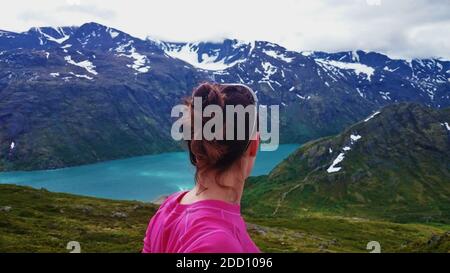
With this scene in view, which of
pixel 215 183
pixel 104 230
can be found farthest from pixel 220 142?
pixel 104 230

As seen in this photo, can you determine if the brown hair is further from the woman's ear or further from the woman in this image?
the woman's ear

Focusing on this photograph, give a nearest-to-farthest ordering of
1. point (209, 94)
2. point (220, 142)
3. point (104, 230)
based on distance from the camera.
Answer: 1. point (220, 142)
2. point (209, 94)
3. point (104, 230)

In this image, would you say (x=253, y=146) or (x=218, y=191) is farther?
(x=253, y=146)

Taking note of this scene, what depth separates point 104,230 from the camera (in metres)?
66.7

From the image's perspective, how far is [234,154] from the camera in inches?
164

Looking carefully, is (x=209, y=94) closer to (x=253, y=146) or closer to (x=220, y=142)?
(x=220, y=142)

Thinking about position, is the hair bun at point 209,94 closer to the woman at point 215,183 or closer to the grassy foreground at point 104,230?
the woman at point 215,183

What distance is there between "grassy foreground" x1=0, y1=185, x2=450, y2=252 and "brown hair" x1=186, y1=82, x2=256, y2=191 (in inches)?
1818

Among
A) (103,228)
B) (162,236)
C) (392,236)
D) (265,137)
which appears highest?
(265,137)

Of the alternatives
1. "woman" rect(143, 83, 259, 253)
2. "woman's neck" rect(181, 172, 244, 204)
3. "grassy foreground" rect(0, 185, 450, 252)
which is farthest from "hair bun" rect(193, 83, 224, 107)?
"grassy foreground" rect(0, 185, 450, 252)

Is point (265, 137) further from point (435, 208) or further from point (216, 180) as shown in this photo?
point (435, 208)

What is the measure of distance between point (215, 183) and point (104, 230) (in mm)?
65641
